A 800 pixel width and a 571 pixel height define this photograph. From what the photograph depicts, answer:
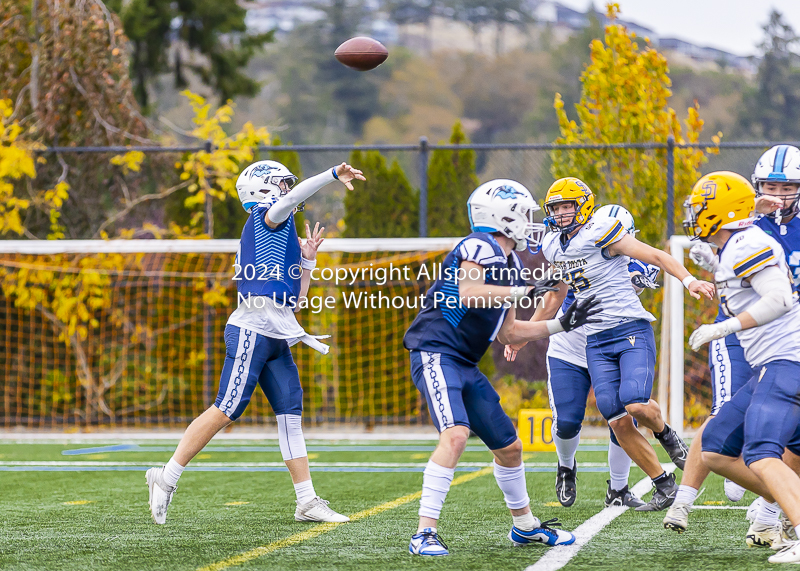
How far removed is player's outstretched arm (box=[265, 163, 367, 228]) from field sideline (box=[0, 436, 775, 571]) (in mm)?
1619

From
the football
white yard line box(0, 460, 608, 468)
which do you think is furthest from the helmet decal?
white yard line box(0, 460, 608, 468)

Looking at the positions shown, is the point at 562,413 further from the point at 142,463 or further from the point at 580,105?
the point at 580,105

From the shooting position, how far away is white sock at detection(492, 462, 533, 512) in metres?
4.60

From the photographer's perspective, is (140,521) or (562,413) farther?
(562,413)

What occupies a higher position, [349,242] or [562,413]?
[349,242]

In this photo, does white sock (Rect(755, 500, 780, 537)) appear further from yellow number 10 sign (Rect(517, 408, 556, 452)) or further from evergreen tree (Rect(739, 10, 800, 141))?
evergreen tree (Rect(739, 10, 800, 141))

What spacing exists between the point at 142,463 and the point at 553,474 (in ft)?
10.9

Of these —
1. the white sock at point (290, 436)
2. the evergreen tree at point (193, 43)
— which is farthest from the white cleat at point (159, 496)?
the evergreen tree at point (193, 43)

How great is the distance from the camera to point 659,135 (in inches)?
424

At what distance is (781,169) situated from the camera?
4.99m

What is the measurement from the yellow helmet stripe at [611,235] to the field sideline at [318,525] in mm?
1484

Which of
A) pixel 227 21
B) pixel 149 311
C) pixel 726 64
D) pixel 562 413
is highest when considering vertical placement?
pixel 726 64

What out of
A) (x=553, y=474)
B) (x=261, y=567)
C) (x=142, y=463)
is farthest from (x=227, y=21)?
(x=261, y=567)

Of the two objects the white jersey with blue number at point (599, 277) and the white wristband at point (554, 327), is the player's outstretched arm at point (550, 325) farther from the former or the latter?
the white jersey with blue number at point (599, 277)
